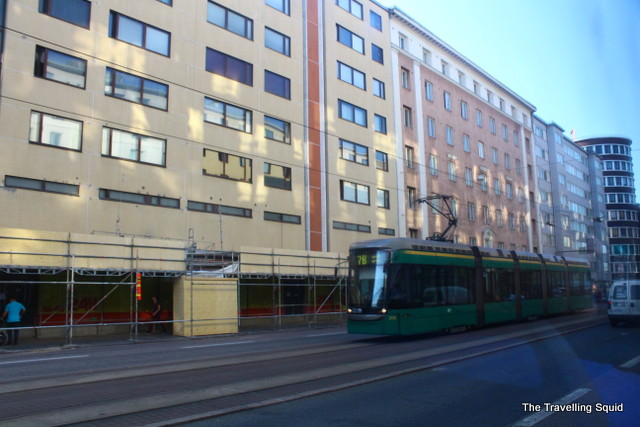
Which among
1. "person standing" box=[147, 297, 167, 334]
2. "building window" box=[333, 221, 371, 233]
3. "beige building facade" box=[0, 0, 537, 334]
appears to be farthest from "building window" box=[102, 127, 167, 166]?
"building window" box=[333, 221, 371, 233]

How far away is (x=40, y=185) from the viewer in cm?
1903

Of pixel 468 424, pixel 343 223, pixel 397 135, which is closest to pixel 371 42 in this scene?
pixel 397 135

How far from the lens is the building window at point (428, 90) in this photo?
4114 centimetres

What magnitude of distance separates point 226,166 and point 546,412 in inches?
803

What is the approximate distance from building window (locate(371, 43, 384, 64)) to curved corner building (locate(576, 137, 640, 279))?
210ft

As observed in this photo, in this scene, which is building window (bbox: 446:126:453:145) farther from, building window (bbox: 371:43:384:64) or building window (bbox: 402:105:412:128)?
building window (bbox: 371:43:384:64)

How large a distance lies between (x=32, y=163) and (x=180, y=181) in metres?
5.97

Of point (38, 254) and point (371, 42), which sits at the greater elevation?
point (371, 42)

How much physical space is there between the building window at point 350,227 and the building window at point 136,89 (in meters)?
12.2

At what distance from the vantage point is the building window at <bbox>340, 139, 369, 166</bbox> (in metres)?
32.6

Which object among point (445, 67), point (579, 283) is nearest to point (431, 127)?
point (445, 67)

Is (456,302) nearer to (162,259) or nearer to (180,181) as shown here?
(162,259)

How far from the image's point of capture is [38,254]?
1661cm

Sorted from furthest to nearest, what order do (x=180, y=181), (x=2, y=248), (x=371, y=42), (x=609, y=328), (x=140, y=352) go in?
(x=371, y=42), (x=180, y=181), (x=609, y=328), (x=2, y=248), (x=140, y=352)
